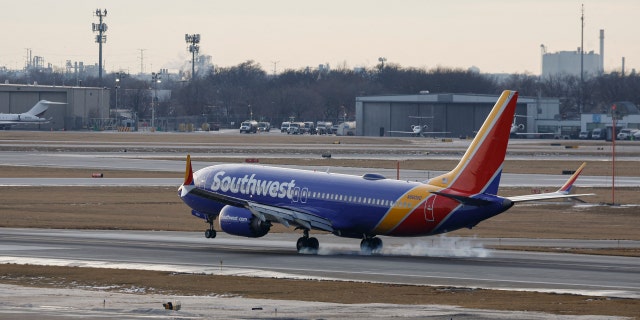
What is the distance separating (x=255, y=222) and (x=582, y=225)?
75.6 ft

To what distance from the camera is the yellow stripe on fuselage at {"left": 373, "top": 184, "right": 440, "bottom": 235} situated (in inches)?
1879

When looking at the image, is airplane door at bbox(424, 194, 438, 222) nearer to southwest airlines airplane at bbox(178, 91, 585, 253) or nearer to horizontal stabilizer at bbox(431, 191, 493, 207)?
southwest airlines airplane at bbox(178, 91, 585, 253)

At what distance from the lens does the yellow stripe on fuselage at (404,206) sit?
47.7 meters

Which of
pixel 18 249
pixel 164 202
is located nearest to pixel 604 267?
pixel 18 249

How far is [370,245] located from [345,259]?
2.62 m

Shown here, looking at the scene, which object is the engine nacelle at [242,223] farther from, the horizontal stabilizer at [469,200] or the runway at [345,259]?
the horizontal stabilizer at [469,200]

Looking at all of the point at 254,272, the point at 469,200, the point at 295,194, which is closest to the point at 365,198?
the point at 295,194

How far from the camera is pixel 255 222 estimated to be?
5003 cm

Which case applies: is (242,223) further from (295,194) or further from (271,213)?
(295,194)

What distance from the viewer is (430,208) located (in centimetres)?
4725

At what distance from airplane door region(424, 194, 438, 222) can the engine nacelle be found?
735 centimetres

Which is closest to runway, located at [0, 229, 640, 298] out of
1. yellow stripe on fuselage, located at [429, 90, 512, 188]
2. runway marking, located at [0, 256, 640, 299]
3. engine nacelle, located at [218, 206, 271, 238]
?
runway marking, located at [0, 256, 640, 299]

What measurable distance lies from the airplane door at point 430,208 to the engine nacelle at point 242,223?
735 centimetres

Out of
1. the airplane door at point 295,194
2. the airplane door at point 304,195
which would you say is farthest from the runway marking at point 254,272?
the airplane door at point 295,194
